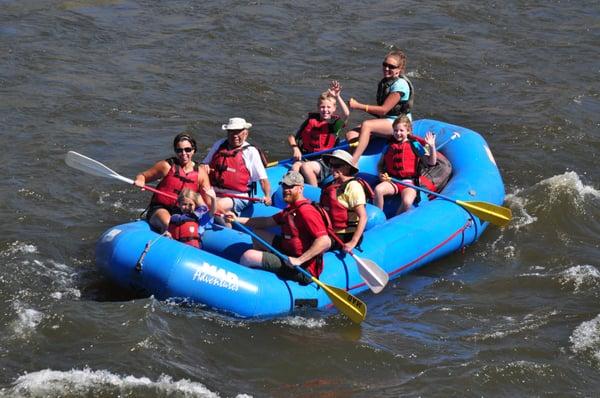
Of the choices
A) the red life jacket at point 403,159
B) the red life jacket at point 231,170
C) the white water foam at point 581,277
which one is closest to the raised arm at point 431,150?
the red life jacket at point 403,159

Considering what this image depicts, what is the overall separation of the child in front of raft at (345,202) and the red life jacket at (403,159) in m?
1.04

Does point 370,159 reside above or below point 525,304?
above

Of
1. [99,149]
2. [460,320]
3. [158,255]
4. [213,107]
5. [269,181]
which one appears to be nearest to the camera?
[158,255]

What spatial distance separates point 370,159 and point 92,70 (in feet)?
16.2

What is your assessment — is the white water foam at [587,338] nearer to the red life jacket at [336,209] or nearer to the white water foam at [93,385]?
the red life jacket at [336,209]

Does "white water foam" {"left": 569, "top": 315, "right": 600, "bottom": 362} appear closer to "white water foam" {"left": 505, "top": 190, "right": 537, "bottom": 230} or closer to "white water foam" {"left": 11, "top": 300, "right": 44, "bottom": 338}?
"white water foam" {"left": 505, "top": 190, "right": 537, "bottom": 230}

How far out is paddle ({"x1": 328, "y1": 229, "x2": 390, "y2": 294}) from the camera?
7316 mm

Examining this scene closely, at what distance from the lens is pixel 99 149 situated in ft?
34.6

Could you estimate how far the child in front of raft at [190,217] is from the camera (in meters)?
7.41

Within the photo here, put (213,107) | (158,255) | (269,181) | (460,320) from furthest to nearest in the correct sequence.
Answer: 1. (213,107)
2. (269,181)
3. (460,320)
4. (158,255)

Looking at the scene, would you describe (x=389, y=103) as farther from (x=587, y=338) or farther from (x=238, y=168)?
(x=587, y=338)

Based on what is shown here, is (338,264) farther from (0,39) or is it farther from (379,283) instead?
(0,39)

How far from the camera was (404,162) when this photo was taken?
28.2 ft

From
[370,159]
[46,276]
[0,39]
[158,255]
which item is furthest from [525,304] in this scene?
[0,39]
